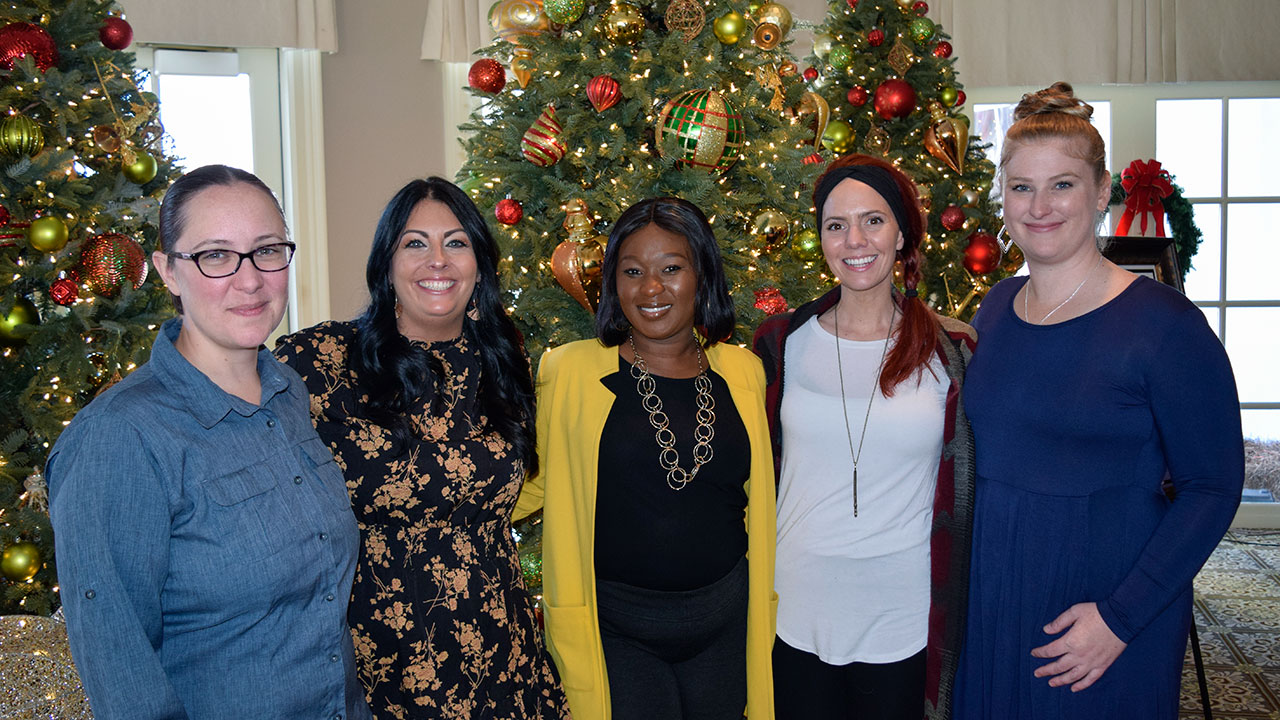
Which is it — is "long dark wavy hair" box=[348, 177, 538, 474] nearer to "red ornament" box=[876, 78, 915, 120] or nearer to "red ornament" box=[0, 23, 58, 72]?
"red ornament" box=[0, 23, 58, 72]

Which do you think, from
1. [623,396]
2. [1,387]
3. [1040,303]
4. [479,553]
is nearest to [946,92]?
[1040,303]

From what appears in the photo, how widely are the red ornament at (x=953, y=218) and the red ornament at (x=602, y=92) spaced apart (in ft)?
7.51

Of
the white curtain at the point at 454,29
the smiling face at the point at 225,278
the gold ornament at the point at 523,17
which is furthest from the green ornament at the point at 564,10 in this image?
the white curtain at the point at 454,29

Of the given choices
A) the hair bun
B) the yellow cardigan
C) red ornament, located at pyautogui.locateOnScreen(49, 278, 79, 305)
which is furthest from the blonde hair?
red ornament, located at pyautogui.locateOnScreen(49, 278, 79, 305)

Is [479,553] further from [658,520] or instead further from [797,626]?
[797,626]

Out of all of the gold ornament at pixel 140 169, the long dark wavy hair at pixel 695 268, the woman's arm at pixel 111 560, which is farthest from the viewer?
the gold ornament at pixel 140 169

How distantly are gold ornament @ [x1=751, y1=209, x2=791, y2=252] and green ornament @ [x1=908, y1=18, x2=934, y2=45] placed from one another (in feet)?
7.15

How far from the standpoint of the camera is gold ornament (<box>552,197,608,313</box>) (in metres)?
2.73

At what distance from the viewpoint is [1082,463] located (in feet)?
5.65

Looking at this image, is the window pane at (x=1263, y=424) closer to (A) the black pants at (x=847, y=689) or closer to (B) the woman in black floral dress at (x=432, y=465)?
(A) the black pants at (x=847, y=689)

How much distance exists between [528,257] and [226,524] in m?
1.94

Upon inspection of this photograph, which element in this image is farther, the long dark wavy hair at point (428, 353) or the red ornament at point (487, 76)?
the red ornament at point (487, 76)

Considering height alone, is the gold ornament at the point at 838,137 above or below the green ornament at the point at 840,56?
below

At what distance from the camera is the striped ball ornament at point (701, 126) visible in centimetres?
275
